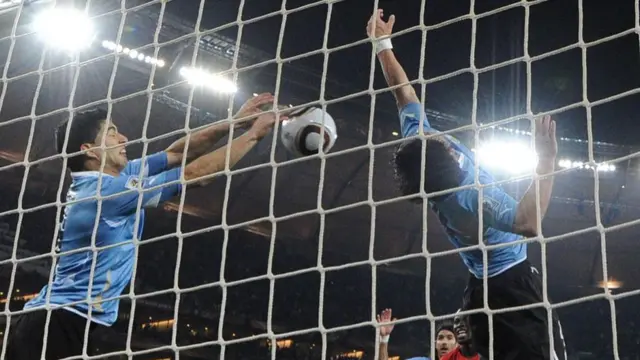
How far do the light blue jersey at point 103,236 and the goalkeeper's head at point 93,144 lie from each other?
0.05 meters

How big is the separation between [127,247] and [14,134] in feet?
21.4

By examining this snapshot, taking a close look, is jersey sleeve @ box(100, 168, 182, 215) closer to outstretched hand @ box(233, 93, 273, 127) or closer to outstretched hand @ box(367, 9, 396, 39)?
outstretched hand @ box(233, 93, 273, 127)

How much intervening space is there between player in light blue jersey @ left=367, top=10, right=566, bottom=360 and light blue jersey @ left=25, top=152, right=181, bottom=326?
770 mm

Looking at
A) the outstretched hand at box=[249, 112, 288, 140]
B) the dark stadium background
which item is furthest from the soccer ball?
the dark stadium background

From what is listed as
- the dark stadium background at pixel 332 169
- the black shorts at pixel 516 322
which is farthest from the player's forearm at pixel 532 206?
the dark stadium background at pixel 332 169

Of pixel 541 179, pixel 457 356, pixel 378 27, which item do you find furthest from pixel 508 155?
pixel 541 179

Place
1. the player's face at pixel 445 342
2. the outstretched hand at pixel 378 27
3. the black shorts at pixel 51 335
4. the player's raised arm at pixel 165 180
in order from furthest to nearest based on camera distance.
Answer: the player's face at pixel 445 342 < the outstretched hand at pixel 378 27 < the player's raised arm at pixel 165 180 < the black shorts at pixel 51 335

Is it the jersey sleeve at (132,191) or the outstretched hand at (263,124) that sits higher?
the outstretched hand at (263,124)

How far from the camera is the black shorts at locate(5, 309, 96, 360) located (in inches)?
94.5

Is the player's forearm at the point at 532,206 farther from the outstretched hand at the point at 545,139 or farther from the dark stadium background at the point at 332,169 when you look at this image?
the dark stadium background at the point at 332,169

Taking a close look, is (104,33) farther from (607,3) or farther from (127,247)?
(127,247)

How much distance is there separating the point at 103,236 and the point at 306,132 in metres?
0.73

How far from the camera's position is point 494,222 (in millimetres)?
2230

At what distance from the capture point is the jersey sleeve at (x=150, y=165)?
105 inches
